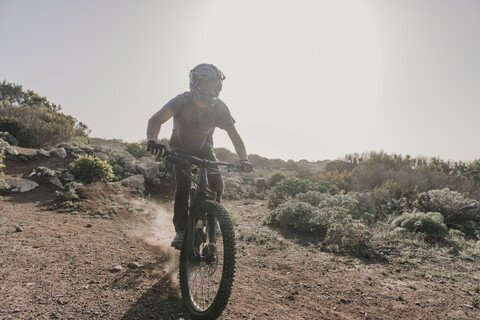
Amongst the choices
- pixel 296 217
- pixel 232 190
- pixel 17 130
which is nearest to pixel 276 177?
pixel 232 190

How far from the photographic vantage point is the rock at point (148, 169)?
10844mm

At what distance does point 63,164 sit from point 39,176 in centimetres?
144

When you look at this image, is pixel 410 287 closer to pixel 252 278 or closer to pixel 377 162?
pixel 252 278

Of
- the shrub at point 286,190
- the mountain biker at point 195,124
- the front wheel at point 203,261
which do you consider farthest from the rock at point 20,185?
the shrub at point 286,190

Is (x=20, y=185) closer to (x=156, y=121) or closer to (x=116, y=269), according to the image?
(x=116, y=269)

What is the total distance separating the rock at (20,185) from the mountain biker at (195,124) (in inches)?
270

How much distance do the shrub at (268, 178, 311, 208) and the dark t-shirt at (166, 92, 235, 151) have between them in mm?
7509

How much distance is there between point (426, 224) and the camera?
6.33 m

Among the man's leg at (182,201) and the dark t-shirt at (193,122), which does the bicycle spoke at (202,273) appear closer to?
the man's leg at (182,201)

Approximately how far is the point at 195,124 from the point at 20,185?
7.40m

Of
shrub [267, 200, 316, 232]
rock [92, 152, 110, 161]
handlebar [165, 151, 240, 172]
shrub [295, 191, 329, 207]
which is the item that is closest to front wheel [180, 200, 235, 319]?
handlebar [165, 151, 240, 172]

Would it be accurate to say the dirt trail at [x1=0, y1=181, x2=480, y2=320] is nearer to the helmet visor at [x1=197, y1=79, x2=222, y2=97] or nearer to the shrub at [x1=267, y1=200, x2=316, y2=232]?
the shrub at [x1=267, y1=200, x2=316, y2=232]

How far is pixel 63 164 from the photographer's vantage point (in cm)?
984

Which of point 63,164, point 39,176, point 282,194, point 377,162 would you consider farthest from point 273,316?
point 377,162
